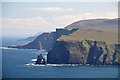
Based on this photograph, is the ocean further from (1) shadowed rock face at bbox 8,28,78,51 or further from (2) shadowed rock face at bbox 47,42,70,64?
(2) shadowed rock face at bbox 47,42,70,64

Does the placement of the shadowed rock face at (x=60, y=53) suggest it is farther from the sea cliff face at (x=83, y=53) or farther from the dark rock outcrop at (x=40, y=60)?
the dark rock outcrop at (x=40, y=60)

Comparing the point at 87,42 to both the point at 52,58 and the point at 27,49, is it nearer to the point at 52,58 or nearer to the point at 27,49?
the point at 52,58

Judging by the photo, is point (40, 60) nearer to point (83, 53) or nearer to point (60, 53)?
point (60, 53)

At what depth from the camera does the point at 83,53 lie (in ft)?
52.7

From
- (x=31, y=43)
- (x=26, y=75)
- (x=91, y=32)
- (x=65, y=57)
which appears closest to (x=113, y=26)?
(x=91, y=32)

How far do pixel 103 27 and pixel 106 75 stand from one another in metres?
3.92

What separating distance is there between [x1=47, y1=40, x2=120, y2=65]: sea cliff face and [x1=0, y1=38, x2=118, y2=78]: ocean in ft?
1.39

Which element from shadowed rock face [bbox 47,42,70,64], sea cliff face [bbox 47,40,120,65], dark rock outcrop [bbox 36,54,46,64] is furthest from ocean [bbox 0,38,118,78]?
shadowed rock face [bbox 47,42,70,64]

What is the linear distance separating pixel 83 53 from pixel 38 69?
8.87 feet

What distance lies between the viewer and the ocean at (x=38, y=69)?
1338cm

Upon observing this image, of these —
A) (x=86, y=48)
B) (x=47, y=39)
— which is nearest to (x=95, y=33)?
(x=86, y=48)

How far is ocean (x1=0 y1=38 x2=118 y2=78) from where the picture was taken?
13375 millimetres

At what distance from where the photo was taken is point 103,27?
57.2 ft

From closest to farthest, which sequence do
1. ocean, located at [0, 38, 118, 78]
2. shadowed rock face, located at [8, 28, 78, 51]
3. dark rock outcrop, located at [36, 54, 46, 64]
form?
1. ocean, located at [0, 38, 118, 78]
2. shadowed rock face, located at [8, 28, 78, 51]
3. dark rock outcrop, located at [36, 54, 46, 64]
